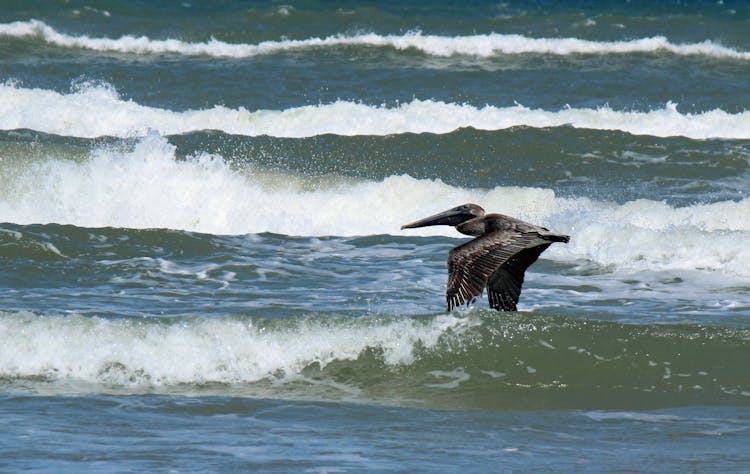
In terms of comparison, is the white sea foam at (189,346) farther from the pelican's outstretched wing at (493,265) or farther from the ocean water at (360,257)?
the pelican's outstretched wing at (493,265)

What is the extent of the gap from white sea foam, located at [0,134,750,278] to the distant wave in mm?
10547

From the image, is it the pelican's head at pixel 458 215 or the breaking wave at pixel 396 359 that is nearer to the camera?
the breaking wave at pixel 396 359

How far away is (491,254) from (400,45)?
20982 mm

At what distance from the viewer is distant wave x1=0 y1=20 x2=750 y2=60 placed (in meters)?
27.7

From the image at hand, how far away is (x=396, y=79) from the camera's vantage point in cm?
2506

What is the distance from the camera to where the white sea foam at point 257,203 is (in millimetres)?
15094

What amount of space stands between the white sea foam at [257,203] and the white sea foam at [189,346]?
458cm

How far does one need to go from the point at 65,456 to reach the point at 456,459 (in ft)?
6.78

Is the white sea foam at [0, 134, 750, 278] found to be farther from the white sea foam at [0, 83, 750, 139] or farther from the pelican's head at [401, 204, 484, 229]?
the pelican's head at [401, 204, 484, 229]

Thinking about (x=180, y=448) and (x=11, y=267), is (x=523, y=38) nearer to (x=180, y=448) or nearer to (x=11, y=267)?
(x=11, y=267)

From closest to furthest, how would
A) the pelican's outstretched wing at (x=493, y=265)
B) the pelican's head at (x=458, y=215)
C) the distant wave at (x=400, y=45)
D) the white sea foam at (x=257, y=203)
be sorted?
the pelican's outstretched wing at (x=493, y=265) → the pelican's head at (x=458, y=215) → the white sea foam at (x=257, y=203) → the distant wave at (x=400, y=45)

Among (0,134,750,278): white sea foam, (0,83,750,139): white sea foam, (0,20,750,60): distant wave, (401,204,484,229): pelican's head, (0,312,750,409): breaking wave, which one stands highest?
(0,20,750,60): distant wave

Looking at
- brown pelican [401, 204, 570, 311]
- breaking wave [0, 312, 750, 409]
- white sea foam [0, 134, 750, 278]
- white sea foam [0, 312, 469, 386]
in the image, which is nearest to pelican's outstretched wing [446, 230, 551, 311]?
brown pelican [401, 204, 570, 311]

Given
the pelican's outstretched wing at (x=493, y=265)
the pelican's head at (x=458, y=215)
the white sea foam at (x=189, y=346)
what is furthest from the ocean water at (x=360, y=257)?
the pelican's head at (x=458, y=215)
